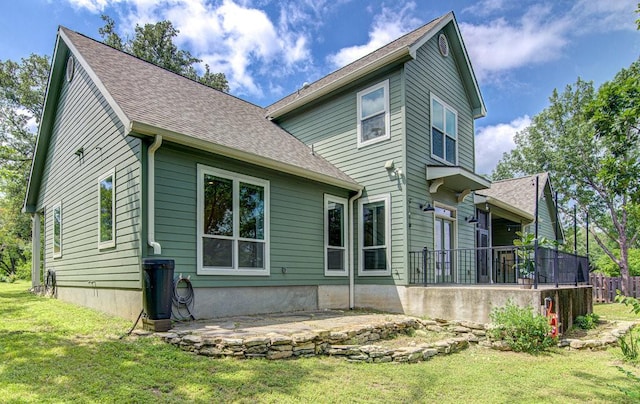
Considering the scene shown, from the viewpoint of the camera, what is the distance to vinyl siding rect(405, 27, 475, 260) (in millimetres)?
9750

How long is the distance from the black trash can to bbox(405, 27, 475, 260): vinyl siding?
5602mm

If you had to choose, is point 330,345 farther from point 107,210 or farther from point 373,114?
point 373,114

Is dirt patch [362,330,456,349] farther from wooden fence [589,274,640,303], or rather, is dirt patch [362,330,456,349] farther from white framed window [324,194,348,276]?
wooden fence [589,274,640,303]

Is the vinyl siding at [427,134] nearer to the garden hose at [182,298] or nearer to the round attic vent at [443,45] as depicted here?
the round attic vent at [443,45]

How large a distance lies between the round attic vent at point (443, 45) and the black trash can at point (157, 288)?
9377 mm

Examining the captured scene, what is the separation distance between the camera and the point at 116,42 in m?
24.3

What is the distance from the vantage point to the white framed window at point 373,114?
10.0m

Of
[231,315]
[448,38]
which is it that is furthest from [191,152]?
[448,38]

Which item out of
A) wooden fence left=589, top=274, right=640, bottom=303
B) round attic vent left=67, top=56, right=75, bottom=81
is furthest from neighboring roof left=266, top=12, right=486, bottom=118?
wooden fence left=589, top=274, right=640, bottom=303

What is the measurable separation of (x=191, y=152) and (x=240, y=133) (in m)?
2.17

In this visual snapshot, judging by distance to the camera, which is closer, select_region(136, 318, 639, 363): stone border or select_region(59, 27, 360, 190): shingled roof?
select_region(136, 318, 639, 363): stone border

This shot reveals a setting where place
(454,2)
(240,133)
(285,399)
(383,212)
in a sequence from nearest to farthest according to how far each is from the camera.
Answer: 1. (285,399)
2. (240,133)
3. (383,212)
4. (454,2)

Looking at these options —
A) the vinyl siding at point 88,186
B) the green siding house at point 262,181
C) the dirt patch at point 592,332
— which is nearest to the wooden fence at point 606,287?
the dirt patch at point 592,332

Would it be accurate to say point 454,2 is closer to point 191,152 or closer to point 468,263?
point 468,263
